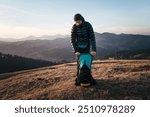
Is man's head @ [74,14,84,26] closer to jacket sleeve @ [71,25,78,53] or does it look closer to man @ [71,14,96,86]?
man @ [71,14,96,86]

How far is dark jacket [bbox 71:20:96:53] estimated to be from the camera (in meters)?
15.1

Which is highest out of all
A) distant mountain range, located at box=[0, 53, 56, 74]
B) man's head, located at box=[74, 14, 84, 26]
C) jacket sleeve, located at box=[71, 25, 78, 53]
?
man's head, located at box=[74, 14, 84, 26]

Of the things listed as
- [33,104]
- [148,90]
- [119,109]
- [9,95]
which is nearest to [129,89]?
[148,90]

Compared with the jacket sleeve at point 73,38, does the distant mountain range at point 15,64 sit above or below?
below

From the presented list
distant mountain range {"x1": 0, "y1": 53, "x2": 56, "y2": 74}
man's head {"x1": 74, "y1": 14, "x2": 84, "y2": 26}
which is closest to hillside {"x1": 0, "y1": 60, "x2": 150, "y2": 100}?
man's head {"x1": 74, "y1": 14, "x2": 84, "y2": 26}

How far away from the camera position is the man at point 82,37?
15102 millimetres

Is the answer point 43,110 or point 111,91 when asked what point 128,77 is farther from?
point 43,110

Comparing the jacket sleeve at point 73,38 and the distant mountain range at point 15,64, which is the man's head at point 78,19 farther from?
the distant mountain range at point 15,64

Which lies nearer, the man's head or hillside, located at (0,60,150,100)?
hillside, located at (0,60,150,100)

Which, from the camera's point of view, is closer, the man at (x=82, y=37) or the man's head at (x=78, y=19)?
the man's head at (x=78, y=19)

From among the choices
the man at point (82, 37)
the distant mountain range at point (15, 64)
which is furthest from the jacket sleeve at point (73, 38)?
the distant mountain range at point (15, 64)

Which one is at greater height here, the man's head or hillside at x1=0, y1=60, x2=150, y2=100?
the man's head

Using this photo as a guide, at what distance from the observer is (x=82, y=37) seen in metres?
15.2

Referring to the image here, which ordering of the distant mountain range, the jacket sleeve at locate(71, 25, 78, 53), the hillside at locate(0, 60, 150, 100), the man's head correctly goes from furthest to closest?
the distant mountain range, the jacket sleeve at locate(71, 25, 78, 53), the man's head, the hillside at locate(0, 60, 150, 100)
